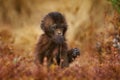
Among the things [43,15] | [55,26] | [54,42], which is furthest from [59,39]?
[43,15]

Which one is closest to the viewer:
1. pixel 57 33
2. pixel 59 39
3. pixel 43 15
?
pixel 59 39

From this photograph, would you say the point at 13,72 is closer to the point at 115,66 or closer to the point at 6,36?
the point at 115,66

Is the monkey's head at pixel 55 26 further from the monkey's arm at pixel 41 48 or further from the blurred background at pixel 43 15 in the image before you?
the blurred background at pixel 43 15

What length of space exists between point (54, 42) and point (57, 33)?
0.18m

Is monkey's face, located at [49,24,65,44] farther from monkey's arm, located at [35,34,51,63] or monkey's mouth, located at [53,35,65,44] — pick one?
monkey's arm, located at [35,34,51,63]

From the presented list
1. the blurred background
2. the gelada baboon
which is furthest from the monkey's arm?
the blurred background

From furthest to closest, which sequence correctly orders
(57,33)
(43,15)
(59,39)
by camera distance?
(43,15), (57,33), (59,39)

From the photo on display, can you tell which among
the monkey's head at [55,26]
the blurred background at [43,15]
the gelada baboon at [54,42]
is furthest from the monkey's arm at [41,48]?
the blurred background at [43,15]

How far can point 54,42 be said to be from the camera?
1064 cm

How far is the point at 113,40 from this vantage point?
12977 millimetres

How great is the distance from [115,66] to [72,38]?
39.9 feet

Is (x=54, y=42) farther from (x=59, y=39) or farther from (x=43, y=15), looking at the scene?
(x=43, y=15)

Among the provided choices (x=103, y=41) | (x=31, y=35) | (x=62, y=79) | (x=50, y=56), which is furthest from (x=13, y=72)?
(x=31, y=35)

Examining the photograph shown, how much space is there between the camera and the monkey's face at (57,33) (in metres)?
10.6
